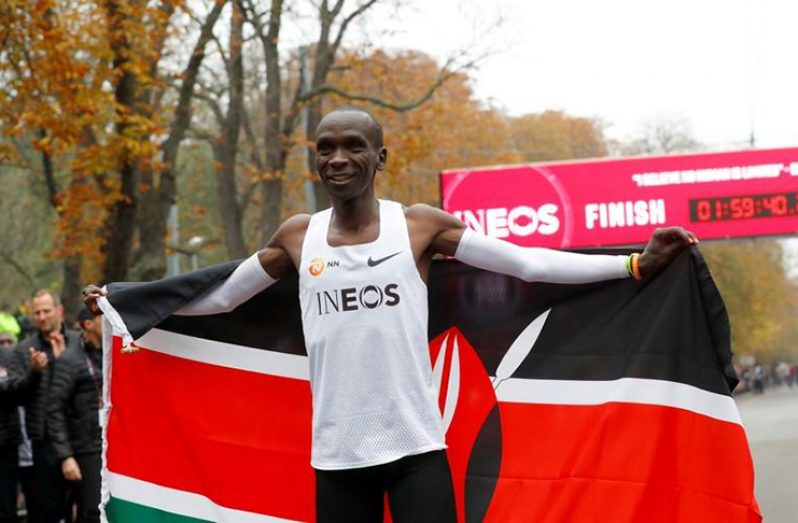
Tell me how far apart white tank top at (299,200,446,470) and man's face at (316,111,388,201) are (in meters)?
0.20

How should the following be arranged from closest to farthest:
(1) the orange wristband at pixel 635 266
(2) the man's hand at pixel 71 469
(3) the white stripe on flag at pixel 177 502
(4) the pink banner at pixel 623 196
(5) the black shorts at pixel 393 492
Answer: (5) the black shorts at pixel 393 492 → (1) the orange wristband at pixel 635 266 → (3) the white stripe on flag at pixel 177 502 → (2) the man's hand at pixel 71 469 → (4) the pink banner at pixel 623 196

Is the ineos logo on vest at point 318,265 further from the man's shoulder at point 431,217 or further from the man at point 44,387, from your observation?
the man at point 44,387

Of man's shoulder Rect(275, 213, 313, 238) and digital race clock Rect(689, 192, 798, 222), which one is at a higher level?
man's shoulder Rect(275, 213, 313, 238)

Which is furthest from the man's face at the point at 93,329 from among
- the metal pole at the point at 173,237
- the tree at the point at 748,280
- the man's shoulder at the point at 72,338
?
the tree at the point at 748,280

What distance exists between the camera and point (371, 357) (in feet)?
14.7

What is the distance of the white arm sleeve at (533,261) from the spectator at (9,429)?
4.92 metres

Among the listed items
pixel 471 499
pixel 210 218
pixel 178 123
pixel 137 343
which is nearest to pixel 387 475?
pixel 471 499

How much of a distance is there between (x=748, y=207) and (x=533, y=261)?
77.8ft

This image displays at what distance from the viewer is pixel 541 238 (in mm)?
28531

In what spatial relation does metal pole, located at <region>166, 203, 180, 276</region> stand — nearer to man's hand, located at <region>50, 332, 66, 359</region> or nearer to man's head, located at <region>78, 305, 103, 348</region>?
man's hand, located at <region>50, 332, 66, 359</region>

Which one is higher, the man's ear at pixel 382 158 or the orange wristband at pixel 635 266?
the man's ear at pixel 382 158

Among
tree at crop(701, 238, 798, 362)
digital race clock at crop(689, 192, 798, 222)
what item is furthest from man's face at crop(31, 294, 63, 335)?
tree at crop(701, 238, 798, 362)

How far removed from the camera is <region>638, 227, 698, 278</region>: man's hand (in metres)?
4.87

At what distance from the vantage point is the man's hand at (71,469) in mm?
8727
